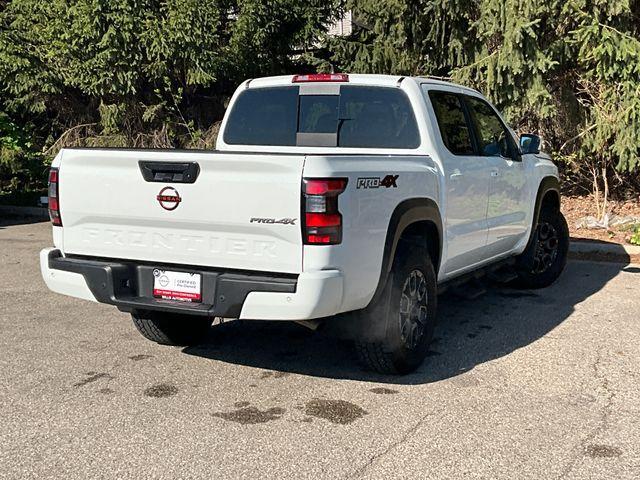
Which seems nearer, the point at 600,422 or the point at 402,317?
the point at 600,422

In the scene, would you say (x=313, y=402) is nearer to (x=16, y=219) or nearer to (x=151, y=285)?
(x=151, y=285)

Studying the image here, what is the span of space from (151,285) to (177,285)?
0.20 metres

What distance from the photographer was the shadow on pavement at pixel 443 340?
16.7 ft

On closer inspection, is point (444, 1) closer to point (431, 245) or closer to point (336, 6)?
point (336, 6)

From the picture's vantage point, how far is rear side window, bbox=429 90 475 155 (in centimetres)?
558

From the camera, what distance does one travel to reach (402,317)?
4.79 meters

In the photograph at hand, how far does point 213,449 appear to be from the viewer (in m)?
3.73

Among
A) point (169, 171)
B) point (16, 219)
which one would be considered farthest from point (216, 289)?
point (16, 219)

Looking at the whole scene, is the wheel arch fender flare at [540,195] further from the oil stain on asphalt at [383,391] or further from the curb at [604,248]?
the oil stain on asphalt at [383,391]

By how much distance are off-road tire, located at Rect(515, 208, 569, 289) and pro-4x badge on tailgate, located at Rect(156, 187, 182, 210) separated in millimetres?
4142

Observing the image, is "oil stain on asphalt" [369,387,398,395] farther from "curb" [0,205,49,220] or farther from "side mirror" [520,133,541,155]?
"curb" [0,205,49,220]

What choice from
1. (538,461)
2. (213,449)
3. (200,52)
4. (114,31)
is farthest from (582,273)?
(114,31)

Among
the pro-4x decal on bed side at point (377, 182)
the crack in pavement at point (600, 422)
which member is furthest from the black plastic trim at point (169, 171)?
the crack in pavement at point (600, 422)

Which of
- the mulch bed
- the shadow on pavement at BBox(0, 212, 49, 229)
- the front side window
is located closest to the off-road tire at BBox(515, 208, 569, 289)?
the front side window
